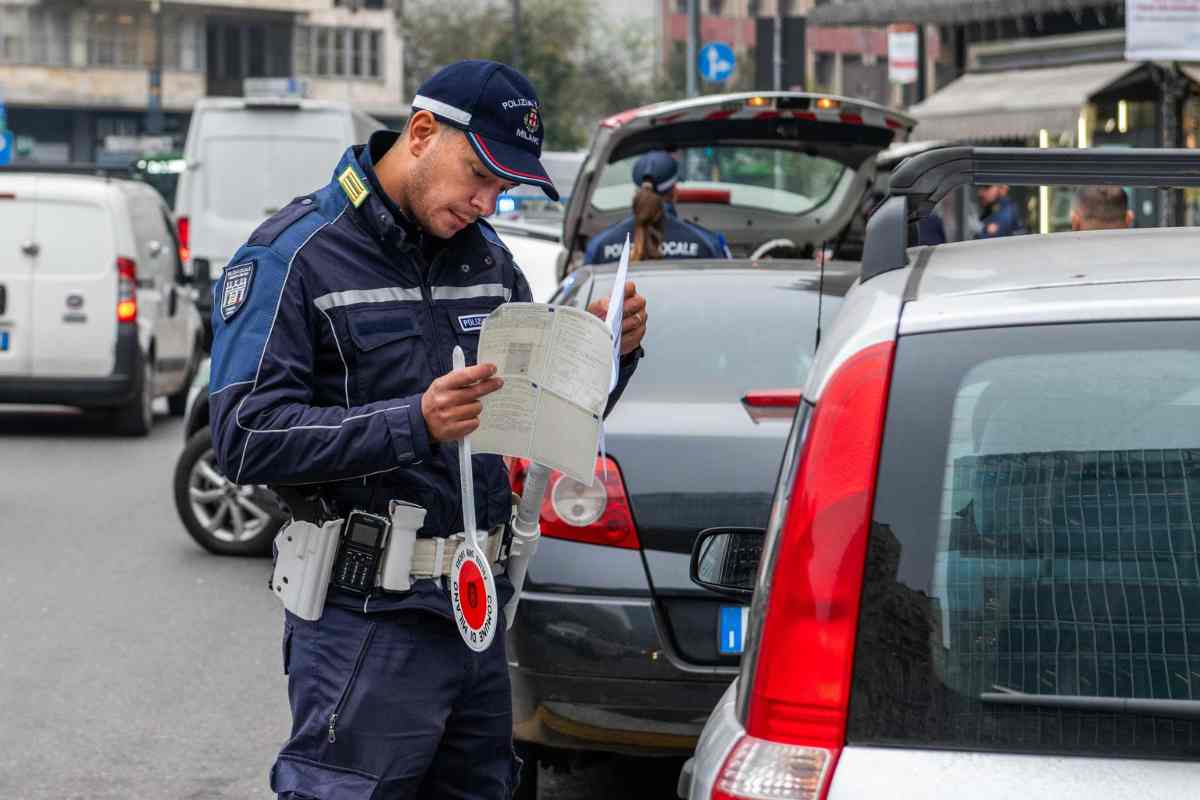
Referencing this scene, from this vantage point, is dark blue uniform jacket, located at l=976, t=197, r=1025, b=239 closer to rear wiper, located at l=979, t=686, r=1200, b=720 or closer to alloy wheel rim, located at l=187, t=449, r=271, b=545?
alloy wheel rim, located at l=187, t=449, r=271, b=545

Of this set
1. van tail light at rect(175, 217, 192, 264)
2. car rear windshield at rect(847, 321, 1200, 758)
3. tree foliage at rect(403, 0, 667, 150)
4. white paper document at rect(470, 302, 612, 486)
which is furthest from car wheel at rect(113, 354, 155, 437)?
tree foliage at rect(403, 0, 667, 150)

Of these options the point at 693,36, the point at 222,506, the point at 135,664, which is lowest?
the point at 135,664

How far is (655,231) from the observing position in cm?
917

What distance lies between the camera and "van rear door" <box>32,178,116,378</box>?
14.8m

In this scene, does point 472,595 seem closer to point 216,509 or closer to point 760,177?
point 216,509

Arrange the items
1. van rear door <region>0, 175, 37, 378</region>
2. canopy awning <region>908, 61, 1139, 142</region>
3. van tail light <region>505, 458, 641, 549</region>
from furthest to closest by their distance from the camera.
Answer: canopy awning <region>908, 61, 1139, 142</region>
van rear door <region>0, 175, 37, 378</region>
van tail light <region>505, 458, 641, 549</region>

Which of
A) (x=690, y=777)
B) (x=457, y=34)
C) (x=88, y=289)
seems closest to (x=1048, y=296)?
(x=690, y=777)

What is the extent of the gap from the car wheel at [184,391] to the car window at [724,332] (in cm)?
1142

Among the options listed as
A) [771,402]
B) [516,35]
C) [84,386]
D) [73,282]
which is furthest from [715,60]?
[516,35]

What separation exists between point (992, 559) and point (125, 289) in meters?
13.1

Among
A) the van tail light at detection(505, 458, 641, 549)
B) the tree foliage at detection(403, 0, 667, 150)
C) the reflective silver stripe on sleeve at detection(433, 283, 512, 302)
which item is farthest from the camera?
the tree foliage at detection(403, 0, 667, 150)

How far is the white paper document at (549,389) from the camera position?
3.23 m

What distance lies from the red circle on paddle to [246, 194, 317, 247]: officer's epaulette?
0.62 meters

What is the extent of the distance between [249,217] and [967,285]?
61.5 feet
